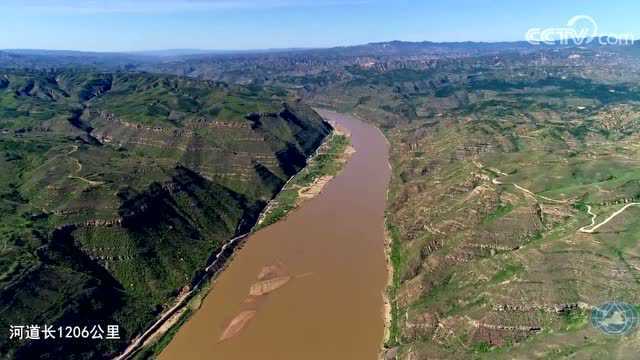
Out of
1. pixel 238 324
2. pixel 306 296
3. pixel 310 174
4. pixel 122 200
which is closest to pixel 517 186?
pixel 306 296

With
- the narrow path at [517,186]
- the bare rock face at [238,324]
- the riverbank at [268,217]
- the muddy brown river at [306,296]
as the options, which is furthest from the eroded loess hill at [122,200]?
the narrow path at [517,186]

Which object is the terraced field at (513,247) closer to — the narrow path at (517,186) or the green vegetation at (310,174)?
the narrow path at (517,186)

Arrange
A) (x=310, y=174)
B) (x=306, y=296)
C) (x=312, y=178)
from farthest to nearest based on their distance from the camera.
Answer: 1. (x=310, y=174)
2. (x=312, y=178)
3. (x=306, y=296)

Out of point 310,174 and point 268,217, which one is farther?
point 310,174

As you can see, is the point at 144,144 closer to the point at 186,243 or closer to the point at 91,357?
the point at 186,243

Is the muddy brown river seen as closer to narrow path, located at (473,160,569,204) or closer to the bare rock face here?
the bare rock face

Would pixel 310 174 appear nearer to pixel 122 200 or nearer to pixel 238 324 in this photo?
pixel 122 200
